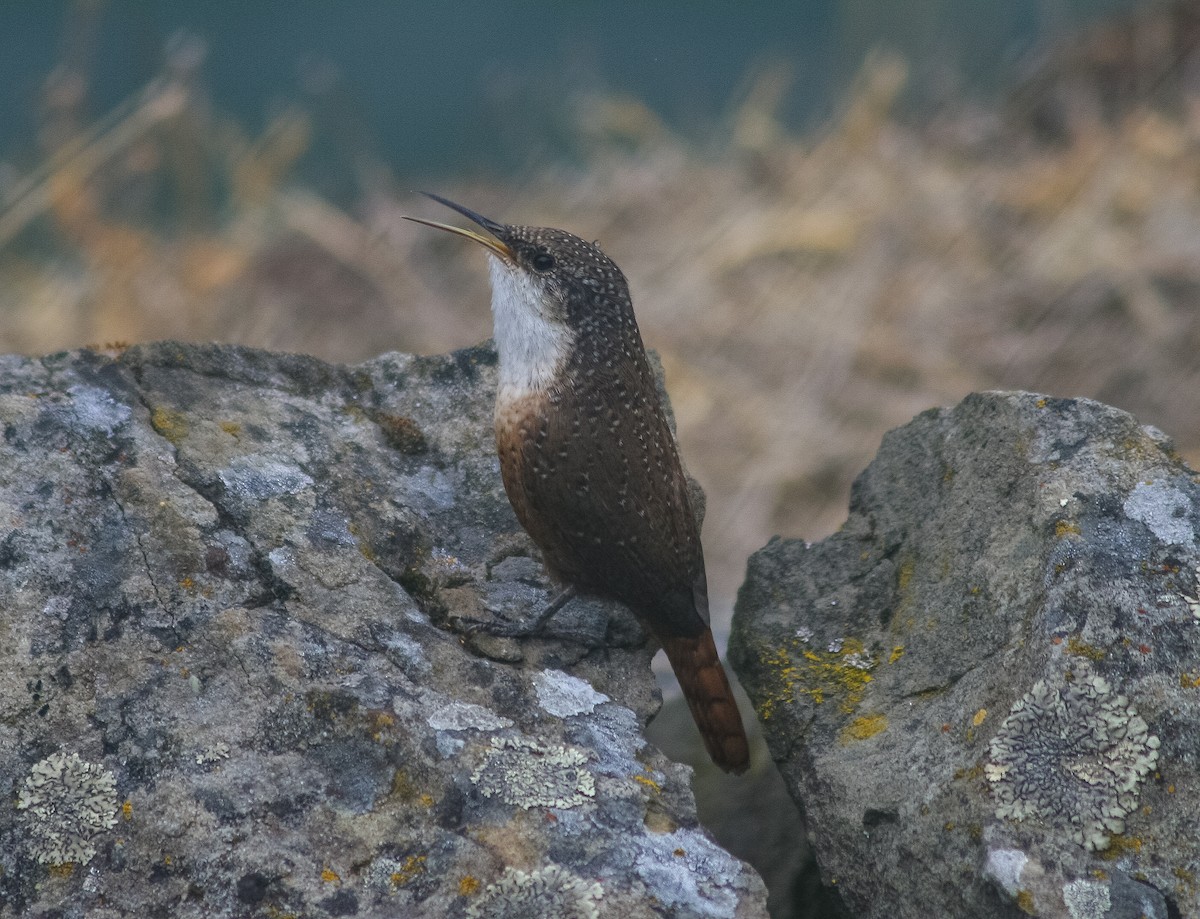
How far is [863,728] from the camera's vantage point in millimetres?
3223

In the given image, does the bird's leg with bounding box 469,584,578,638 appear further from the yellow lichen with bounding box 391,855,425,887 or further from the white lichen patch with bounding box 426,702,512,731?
the yellow lichen with bounding box 391,855,425,887

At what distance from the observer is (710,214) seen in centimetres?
864

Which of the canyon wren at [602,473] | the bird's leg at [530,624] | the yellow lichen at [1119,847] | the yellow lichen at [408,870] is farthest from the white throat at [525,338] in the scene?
the yellow lichen at [1119,847]

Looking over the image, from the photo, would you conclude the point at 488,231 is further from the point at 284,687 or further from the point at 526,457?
the point at 284,687

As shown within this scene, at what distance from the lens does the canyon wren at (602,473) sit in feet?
11.5

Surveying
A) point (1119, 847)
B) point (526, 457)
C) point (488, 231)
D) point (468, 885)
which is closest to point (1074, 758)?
point (1119, 847)

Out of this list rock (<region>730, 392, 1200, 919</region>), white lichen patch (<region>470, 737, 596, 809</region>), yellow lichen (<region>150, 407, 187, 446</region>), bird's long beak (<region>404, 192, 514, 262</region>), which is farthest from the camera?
bird's long beak (<region>404, 192, 514, 262</region>)

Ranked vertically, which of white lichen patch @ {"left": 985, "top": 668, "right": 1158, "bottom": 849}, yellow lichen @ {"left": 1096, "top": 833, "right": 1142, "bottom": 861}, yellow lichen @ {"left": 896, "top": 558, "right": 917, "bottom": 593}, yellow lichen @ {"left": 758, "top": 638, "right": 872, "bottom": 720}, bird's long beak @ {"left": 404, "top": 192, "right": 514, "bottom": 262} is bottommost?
yellow lichen @ {"left": 1096, "top": 833, "right": 1142, "bottom": 861}

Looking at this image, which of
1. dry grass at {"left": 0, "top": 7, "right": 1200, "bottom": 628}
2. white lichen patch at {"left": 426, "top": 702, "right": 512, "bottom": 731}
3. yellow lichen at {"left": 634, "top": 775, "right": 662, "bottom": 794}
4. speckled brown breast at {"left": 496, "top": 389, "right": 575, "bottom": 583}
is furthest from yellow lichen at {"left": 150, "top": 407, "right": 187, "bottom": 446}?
dry grass at {"left": 0, "top": 7, "right": 1200, "bottom": 628}

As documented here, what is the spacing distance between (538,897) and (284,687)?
77 cm

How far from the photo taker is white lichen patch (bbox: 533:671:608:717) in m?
3.18

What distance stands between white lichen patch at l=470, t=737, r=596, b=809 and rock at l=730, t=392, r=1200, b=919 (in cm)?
62

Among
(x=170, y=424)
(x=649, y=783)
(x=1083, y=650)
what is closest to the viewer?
(x=1083, y=650)

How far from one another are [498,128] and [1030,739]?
6.94 m
